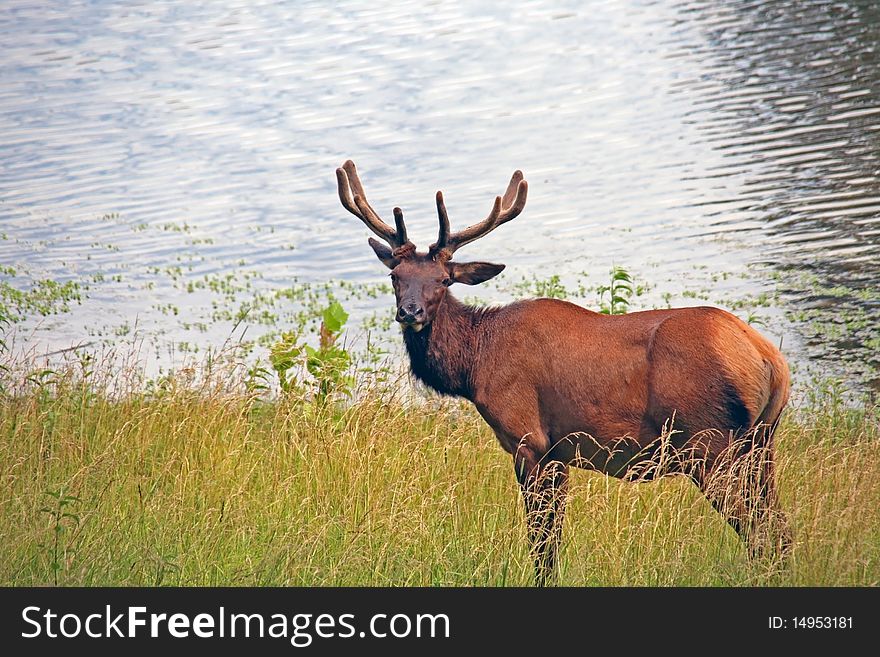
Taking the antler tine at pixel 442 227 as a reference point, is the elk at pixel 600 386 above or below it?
below

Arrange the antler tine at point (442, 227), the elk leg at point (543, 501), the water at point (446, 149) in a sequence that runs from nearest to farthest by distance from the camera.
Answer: the elk leg at point (543, 501) < the antler tine at point (442, 227) < the water at point (446, 149)

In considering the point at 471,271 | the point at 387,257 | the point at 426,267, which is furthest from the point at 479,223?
the point at 387,257

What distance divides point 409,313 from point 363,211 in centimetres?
108

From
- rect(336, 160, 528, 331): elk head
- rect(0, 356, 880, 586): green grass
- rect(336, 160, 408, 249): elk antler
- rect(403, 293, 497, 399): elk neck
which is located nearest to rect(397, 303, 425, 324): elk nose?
rect(336, 160, 528, 331): elk head

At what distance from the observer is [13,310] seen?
1316 centimetres

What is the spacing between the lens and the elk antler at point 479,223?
740 cm

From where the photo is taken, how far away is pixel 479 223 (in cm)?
756

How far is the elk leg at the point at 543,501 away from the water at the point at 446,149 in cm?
435

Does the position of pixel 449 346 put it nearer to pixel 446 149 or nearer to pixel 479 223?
pixel 479 223

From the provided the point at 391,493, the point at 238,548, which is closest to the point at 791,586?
the point at 391,493

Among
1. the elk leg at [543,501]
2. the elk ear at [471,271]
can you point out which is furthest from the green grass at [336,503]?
the elk ear at [471,271]

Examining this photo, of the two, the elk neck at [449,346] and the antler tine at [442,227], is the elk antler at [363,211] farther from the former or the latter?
the elk neck at [449,346]

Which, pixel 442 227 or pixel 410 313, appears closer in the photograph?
pixel 410 313
